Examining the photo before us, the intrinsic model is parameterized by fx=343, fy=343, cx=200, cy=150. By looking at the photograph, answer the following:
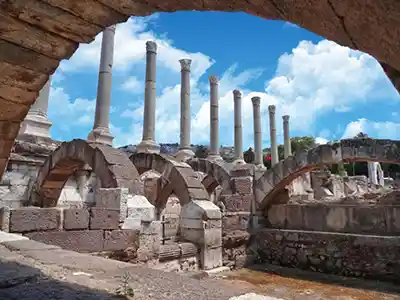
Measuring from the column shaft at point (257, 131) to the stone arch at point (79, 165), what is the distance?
15765mm

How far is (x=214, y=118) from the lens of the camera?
2103cm

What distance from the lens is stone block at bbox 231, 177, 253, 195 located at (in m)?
10.4

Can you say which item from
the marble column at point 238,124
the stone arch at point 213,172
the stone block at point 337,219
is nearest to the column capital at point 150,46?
the stone arch at point 213,172

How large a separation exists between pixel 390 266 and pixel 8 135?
26.7 ft

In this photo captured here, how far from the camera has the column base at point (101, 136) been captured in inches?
501

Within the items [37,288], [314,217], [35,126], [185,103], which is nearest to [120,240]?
[37,288]

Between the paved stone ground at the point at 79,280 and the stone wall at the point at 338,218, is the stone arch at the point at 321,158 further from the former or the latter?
the paved stone ground at the point at 79,280

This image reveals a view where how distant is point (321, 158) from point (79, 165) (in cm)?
659

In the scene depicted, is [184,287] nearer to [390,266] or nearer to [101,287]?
[101,287]

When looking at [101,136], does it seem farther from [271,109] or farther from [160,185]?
[271,109]

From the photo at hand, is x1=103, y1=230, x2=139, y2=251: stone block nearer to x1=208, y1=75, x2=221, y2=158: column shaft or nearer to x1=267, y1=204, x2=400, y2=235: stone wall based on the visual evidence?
x1=267, y1=204, x2=400, y2=235: stone wall

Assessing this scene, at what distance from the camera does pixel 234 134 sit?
2253 cm

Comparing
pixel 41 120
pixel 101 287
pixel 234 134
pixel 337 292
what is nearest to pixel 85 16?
pixel 101 287

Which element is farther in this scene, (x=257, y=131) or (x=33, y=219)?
(x=257, y=131)
